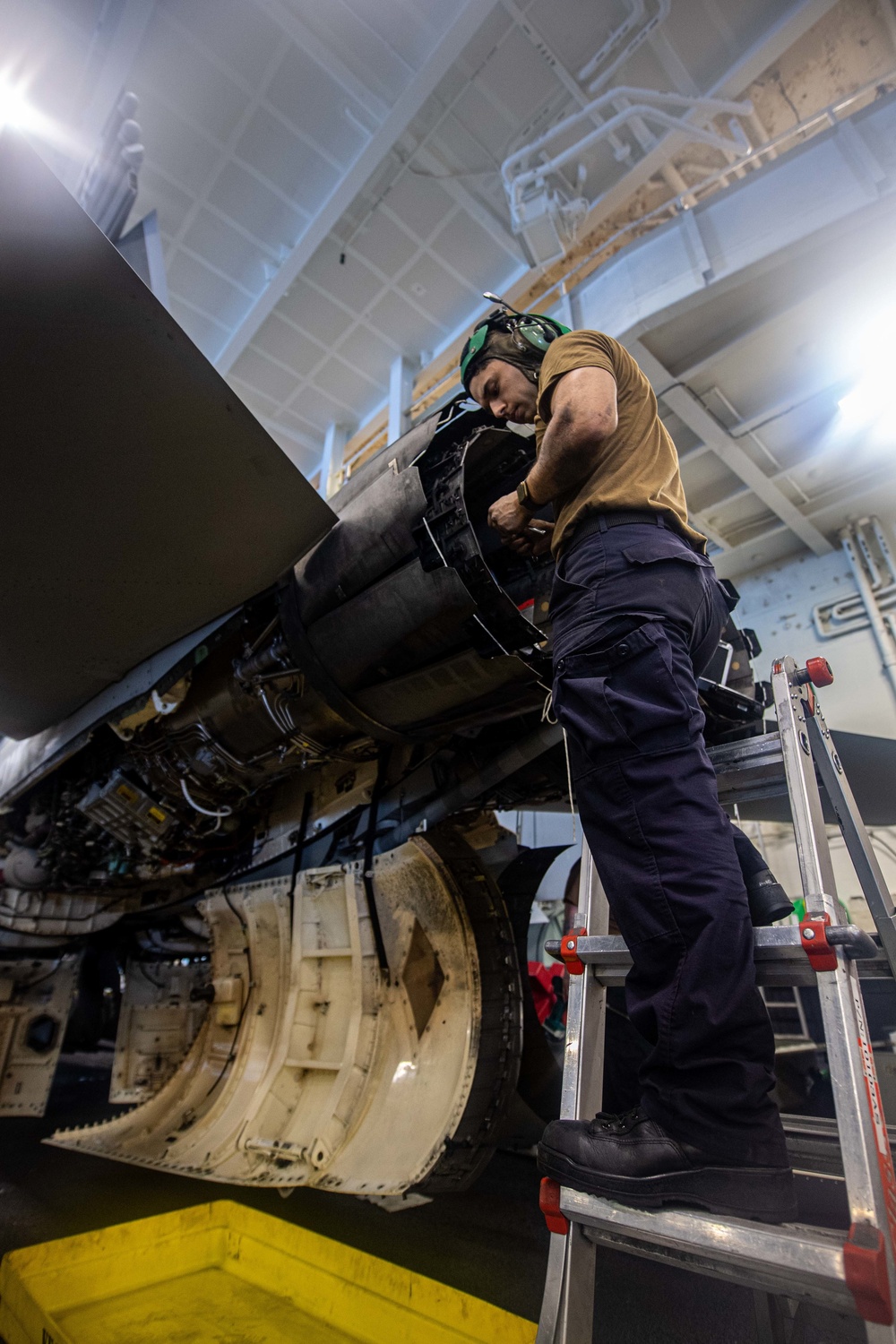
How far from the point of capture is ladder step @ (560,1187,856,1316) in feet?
2.88

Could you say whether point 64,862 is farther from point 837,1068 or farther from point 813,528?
point 813,528

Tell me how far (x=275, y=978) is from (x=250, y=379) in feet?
24.3

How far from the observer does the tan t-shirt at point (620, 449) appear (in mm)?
1543

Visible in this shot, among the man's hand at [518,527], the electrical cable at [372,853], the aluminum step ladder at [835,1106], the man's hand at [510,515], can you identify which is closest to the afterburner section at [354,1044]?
the electrical cable at [372,853]

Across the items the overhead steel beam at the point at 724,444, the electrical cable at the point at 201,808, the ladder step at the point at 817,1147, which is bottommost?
the ladder step at the point at 817,1147

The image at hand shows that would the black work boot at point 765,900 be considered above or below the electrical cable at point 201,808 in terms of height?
below

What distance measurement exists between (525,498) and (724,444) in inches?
211

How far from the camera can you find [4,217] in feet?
4.61

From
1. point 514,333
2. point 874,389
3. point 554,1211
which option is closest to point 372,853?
point 554,1211

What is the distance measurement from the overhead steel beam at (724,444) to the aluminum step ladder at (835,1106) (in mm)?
4443

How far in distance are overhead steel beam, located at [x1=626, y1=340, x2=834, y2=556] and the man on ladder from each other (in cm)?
415

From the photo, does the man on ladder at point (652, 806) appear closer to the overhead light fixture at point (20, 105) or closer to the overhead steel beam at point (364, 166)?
the overhead steel beam at point (364, 166)

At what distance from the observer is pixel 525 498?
1.67 m

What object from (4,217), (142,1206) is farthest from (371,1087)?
(4,217)
